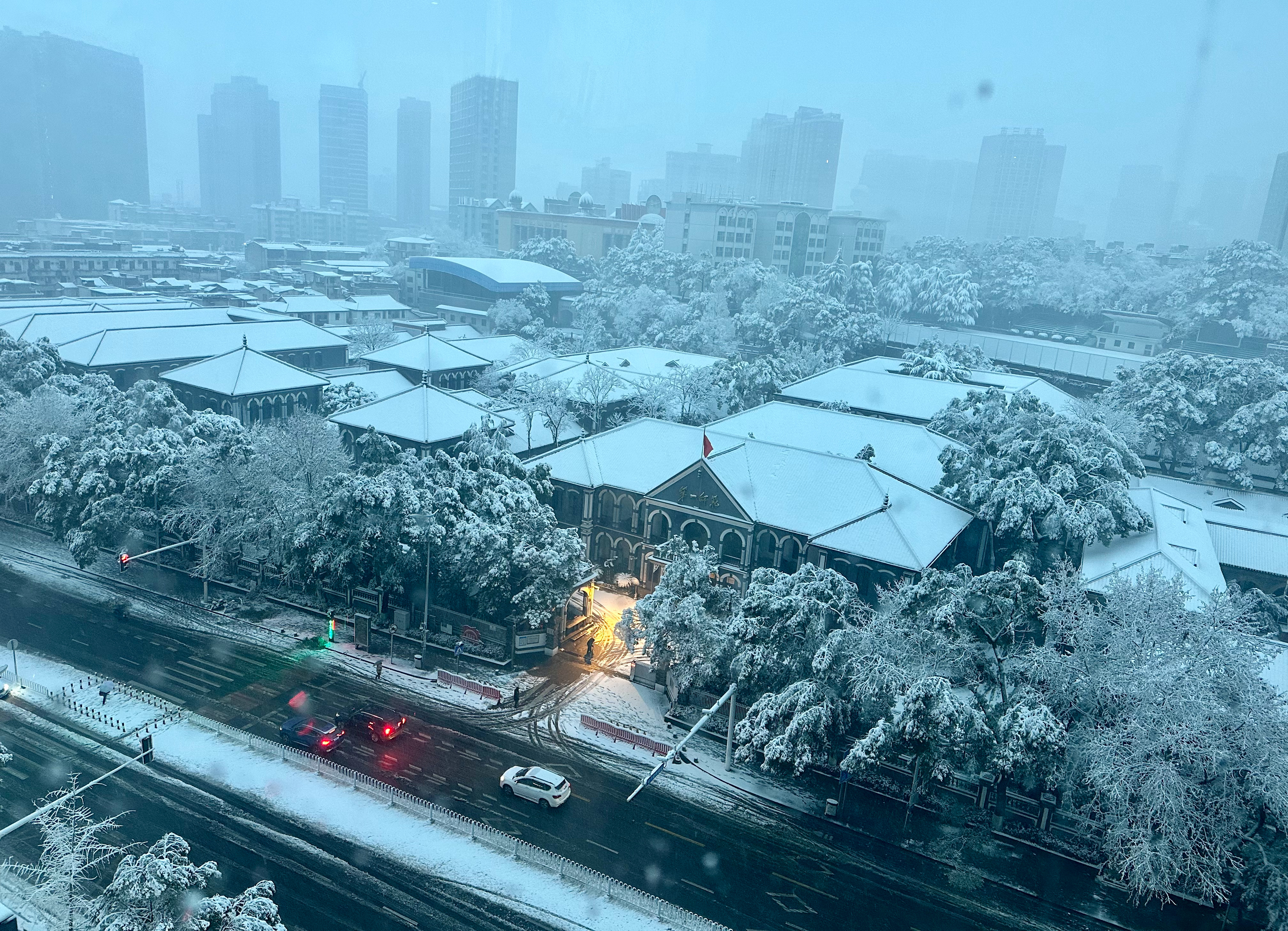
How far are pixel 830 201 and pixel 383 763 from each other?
168m

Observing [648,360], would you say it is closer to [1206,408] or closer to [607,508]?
[607,508]

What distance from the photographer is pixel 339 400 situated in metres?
77.6

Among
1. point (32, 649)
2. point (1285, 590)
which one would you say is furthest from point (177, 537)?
point (1285, 590)

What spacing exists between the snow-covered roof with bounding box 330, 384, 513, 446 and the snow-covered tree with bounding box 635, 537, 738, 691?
28710 mm

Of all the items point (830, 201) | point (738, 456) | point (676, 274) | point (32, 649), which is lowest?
point (32, 649)

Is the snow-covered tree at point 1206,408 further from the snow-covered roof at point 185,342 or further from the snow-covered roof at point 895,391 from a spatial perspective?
the snow-covered roof at point 185,342

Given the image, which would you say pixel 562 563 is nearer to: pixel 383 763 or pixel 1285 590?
pixel 383 763

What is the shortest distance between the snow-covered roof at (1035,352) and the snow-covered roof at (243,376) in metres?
86.2

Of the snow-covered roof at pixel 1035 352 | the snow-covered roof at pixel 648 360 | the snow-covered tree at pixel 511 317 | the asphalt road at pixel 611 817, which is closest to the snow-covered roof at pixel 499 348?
the snow-covered roof at pixel 648 360

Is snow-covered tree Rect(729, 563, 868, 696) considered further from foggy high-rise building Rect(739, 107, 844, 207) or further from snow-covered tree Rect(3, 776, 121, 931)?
foggy high-rise building Rect(739, 107, 844, 207)

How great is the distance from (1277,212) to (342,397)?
154 m

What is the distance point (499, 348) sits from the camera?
10181 centimetres

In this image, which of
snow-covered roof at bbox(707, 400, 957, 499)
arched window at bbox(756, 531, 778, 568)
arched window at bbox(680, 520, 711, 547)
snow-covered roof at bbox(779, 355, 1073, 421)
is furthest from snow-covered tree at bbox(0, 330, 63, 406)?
snow-covered roof at bbox(779, 355, 1073, 421)

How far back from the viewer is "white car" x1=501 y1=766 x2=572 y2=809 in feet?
109
